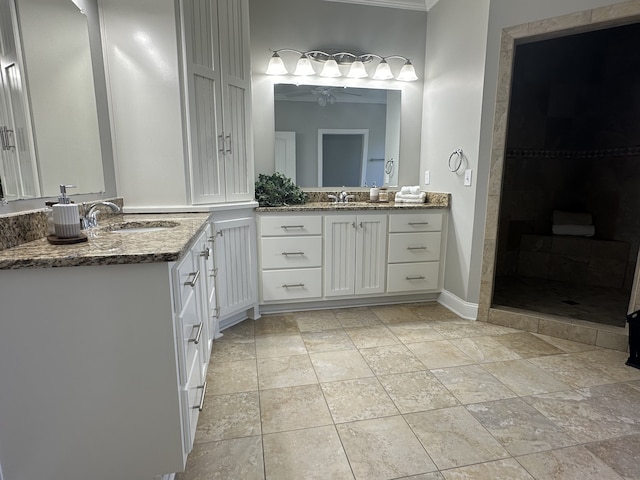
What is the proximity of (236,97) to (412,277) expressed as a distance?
1.98 metres

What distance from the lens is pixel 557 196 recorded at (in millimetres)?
3816

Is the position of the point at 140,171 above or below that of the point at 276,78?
below

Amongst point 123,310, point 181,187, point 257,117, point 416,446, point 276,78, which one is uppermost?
point 276,78

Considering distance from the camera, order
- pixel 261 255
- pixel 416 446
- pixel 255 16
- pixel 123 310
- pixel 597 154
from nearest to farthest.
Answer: pixel 123 310
pixel 416 446
pixel 261 255
pixel 255 16
pixel 597 154

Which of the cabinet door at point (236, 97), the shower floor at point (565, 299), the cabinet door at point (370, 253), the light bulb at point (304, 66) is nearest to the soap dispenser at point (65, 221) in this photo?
the cabinet door at point (236, 97)

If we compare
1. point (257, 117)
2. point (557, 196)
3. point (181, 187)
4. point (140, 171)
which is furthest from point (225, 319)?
point (557, 196)

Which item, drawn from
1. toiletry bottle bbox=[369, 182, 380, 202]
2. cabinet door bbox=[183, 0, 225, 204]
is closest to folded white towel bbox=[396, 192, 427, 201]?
toiletry bottle bbox=[369, 182, 380, 202]

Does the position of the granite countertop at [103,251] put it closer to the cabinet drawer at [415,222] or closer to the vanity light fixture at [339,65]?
the cabinet drawer at [415,222]

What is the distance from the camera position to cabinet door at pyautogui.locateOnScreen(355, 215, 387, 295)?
2.79 meters

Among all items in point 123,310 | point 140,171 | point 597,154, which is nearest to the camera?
point 123,310

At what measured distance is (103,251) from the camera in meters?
1.06

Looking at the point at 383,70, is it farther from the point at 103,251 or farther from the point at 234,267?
the point at 103,251

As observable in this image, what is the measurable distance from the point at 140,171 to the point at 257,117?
3.96ft

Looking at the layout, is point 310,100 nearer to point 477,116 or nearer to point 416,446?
point 477,116
